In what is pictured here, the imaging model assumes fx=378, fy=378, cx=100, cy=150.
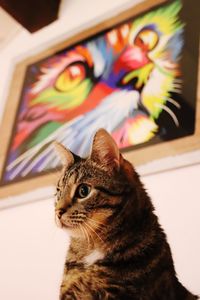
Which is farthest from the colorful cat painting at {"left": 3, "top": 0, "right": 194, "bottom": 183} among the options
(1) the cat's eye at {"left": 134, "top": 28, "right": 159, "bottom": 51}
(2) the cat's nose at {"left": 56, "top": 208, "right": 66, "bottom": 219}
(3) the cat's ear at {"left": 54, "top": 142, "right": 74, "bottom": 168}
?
(2) the cat's nose at {"left": 56, "top": 208, "right": 66, "bottom": 219}

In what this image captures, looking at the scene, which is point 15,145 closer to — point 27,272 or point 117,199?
point 27,272

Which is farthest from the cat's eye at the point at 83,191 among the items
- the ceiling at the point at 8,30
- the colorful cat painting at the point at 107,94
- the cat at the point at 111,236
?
the ceiling at the point at 8,30

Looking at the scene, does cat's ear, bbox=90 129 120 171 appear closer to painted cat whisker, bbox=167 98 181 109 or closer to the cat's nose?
the cat's nose

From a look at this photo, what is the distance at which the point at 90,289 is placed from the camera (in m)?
0.60

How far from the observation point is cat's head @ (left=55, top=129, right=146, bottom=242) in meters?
0.64

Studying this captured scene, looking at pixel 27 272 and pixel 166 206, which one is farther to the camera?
pixel 27 272

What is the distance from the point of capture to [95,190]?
662 mm

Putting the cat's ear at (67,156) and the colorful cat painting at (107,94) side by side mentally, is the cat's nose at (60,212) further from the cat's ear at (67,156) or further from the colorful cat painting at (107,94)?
the colorful cat painting at (107,94)

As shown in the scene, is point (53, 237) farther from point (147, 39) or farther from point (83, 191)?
point (147, 39)

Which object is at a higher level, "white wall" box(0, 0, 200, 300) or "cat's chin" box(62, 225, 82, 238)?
"cat's chin" box(62, 225, 82, 238)

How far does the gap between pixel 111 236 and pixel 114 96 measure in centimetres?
63

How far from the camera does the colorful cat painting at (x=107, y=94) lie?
106 cm

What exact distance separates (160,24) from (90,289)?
898mm

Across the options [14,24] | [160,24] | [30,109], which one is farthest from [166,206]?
[14,24]
